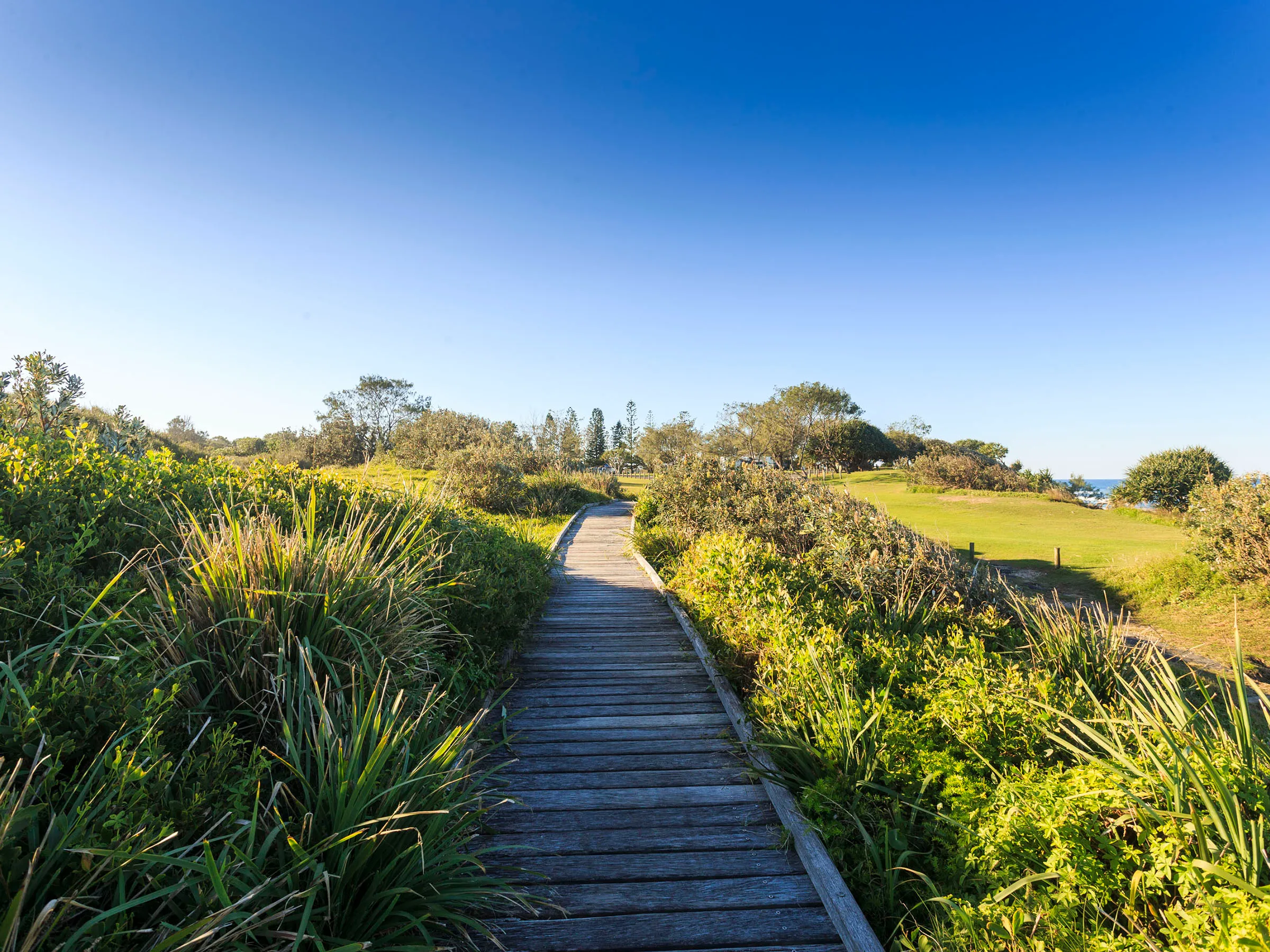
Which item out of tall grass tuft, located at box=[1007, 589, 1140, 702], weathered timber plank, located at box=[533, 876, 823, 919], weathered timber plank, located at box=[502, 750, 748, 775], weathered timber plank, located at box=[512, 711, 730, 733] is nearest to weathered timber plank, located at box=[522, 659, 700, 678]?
weathered timber plank, located at box=[512, 711, 730, 733]

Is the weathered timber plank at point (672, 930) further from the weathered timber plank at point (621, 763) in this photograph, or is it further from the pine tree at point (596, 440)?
the pine tree at point (596, 440)

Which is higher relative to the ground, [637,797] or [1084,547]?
[1084,547]

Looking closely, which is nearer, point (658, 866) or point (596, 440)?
point (658, 866)

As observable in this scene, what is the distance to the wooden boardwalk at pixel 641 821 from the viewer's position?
264 cm

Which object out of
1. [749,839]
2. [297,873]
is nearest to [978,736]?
[749,839]

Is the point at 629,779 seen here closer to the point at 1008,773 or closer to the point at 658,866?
the point at 658,866

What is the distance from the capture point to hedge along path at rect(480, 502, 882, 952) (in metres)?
2.63

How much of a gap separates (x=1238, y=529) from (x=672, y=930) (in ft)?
35.8

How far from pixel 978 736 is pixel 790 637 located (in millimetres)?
1446

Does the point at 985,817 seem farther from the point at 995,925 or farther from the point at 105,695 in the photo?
the point at 105,695

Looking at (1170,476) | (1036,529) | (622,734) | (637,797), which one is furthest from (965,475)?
(637,797)

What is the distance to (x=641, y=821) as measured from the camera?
11.2 feet

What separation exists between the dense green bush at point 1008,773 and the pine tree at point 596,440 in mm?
48017

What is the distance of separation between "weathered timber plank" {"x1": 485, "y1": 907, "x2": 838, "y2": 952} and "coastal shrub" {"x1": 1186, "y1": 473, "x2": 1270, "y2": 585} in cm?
1027
